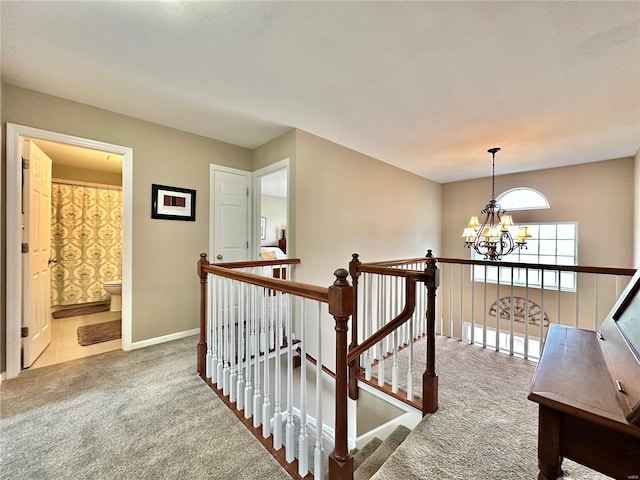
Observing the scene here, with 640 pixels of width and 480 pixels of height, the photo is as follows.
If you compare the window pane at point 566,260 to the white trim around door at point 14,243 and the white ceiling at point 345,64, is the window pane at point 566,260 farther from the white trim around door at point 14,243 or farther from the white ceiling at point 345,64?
the white trim around door at point 14,243

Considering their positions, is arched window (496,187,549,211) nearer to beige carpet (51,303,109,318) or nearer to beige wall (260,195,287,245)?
beige wall (260,195,287,245)

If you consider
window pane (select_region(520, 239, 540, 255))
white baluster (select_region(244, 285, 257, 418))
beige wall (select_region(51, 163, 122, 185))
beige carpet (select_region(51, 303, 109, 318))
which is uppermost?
beige wall (select_region(51, 163, 122, 185))

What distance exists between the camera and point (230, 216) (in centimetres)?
351

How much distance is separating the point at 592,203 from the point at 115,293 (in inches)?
308

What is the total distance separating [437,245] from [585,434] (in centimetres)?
557

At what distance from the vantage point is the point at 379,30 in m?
1.55

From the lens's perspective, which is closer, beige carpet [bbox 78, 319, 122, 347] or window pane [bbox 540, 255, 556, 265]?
beige carpet [bbox 78, 319, 122, 347]

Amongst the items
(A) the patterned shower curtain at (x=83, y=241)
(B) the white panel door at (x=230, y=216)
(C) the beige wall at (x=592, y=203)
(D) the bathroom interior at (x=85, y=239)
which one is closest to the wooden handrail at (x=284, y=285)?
(B) the white panel door at (x=230, y=216)

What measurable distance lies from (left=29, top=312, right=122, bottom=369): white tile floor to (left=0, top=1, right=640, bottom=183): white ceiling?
98.1 inches

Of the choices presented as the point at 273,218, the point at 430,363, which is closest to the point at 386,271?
the point at 430,363

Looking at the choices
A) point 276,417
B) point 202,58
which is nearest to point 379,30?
point 202,58

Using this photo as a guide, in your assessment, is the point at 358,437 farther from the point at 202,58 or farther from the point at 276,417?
the point at 202,58

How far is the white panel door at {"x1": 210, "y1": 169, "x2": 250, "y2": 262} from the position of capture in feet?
11.1

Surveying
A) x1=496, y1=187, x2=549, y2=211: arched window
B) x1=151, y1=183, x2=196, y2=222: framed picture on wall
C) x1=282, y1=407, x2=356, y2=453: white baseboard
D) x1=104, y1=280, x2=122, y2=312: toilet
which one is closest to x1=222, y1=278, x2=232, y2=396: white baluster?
x1=282, y1=407, x2=356, y2=453: white baseboard
